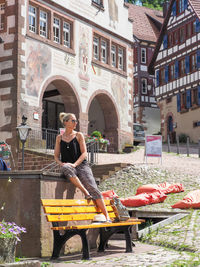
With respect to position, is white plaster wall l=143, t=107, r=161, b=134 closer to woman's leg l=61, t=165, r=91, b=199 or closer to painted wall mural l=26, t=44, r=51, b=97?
painted wall mural l=26, t=44, r=51, b=97

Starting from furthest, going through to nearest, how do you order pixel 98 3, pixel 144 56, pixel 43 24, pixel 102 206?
pixel 144 56 → pixel 98 3 → pixel 43 24 → pixel 102 206

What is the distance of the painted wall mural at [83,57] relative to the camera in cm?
2522

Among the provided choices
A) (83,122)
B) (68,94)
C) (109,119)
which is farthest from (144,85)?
(68,94)

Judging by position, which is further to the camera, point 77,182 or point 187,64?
point 187,64

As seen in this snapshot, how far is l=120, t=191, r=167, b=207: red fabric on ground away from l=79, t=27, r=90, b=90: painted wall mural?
12933mm

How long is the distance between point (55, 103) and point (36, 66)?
6.96 m

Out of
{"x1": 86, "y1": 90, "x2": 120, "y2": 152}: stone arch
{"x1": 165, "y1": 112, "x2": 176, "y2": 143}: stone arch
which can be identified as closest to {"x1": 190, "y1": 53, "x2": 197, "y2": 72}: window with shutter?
{"x1": 165, "y1": 112, "x2": 176, "y2": 143}: stone arch

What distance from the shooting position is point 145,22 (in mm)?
49188

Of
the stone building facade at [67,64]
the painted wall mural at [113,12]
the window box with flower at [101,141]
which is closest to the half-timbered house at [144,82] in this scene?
the stone building facade at [67,64]

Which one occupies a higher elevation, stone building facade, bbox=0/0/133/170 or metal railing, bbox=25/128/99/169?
stone building facade, bbox=0/0/133/170

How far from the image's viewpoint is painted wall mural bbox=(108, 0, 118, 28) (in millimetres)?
27834

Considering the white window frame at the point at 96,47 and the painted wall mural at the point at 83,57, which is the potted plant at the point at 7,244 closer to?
the painted wall mural at the point at 83,57

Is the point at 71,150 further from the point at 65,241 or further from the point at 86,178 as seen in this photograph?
the point at 65,241

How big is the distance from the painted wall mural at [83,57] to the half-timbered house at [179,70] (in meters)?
12.8
